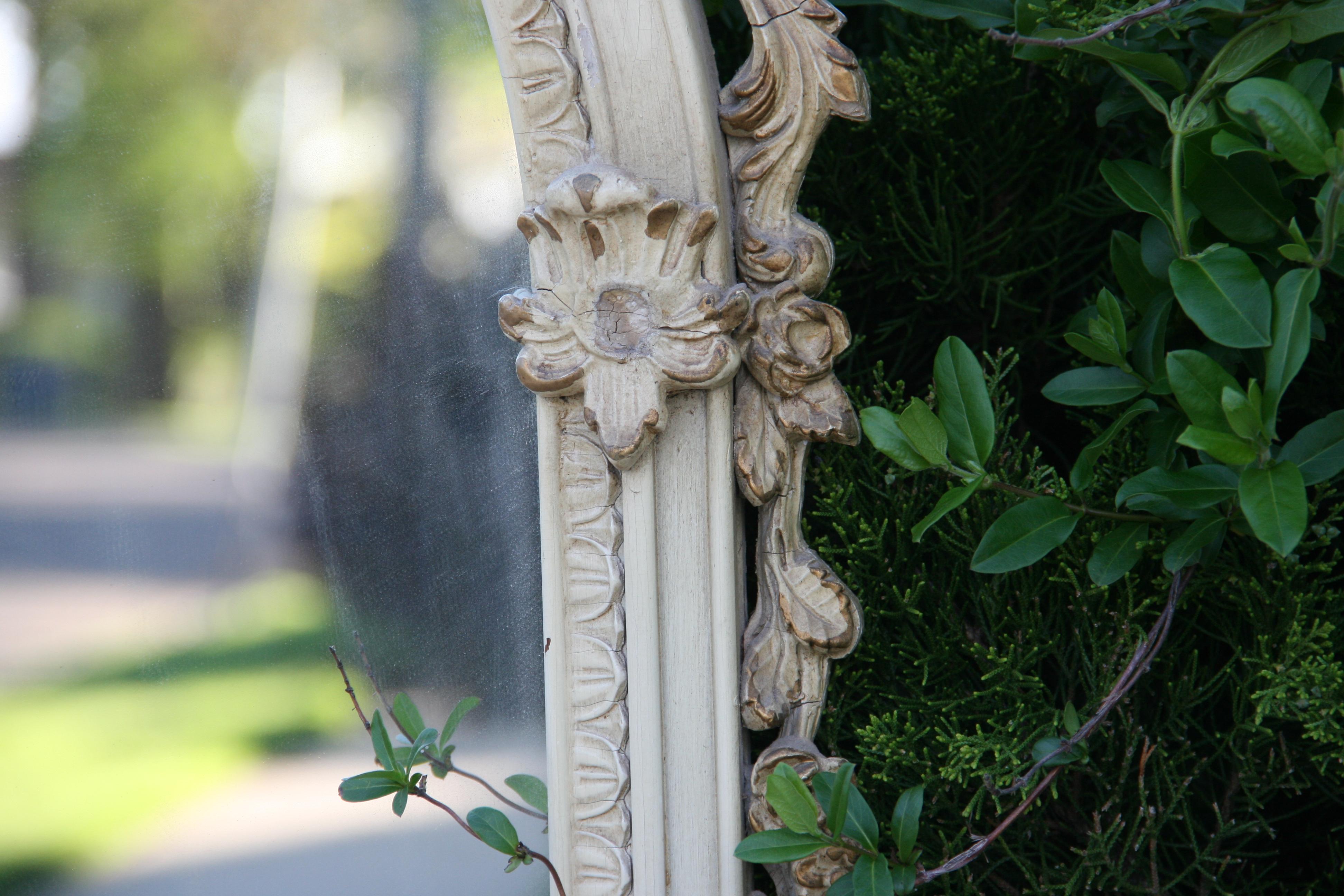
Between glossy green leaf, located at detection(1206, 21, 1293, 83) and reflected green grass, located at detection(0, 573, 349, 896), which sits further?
reflected green grass, located at detection(0, 573, 349, 896)

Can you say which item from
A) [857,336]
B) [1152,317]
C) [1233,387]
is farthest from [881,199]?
[1233,387]

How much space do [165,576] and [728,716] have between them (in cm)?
54

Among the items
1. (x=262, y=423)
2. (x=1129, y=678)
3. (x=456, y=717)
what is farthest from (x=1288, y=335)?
(x=262, y=423)

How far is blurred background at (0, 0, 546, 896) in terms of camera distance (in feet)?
2.86

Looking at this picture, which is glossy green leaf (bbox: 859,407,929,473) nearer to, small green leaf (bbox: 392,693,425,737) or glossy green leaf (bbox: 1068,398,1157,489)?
glossy green leaf (bbox: 1068,398,1157,489)

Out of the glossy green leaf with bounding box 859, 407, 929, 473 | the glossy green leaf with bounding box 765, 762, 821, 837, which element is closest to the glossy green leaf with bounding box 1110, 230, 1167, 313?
the glossy green leaf with bounding box 859, 407, 929, 473

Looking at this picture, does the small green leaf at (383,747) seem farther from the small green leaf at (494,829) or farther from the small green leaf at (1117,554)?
the small green leaf at (1117,554)

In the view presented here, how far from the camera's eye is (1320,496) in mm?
760

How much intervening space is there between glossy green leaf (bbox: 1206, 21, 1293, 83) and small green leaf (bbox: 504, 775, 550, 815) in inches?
29.6

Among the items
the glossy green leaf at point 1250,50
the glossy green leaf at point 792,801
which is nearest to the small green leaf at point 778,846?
the glossy green leaf at point 792,801

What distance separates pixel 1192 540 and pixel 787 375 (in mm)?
306

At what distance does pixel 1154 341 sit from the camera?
0.72 meters

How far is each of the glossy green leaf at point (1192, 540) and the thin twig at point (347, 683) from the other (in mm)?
643

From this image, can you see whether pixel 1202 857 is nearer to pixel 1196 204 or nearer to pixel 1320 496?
pixel 1320 496
